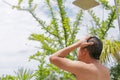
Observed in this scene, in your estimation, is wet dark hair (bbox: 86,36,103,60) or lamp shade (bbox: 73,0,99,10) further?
lamp shade (bbox: 73,0,99,10)

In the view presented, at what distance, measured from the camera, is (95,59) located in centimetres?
304

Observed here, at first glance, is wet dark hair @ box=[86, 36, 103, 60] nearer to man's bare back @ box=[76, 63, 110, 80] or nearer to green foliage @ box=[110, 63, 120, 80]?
man's bare back @ box=[76, 63, 110, 80]

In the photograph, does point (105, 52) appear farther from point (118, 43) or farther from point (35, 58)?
point (35, 58)

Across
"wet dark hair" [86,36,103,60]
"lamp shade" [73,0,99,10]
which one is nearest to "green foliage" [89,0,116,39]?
"lamp shade" [73,0,99,10]

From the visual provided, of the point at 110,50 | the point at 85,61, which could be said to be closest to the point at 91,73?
the point at 85,61

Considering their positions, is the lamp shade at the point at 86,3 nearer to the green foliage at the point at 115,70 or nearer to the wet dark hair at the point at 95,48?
the wet dark hair at the point at 95,48

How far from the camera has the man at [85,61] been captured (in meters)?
2.90

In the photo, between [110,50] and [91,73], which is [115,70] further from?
[91,73]

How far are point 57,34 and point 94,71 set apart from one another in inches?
450

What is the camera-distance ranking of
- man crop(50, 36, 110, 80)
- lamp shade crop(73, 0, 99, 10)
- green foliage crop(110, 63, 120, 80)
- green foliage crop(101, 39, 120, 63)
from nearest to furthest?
1. man crop(50, 36, 110, 80)
2. lamp shade crop(73, 0, 99, 10)
3. green foliage crop(101, 39, 120, 63)
4. green foliage crop(110, 63, 120, 80)

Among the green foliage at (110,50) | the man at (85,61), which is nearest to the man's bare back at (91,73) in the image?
the man at (85,61)

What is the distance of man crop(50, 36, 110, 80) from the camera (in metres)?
2.90

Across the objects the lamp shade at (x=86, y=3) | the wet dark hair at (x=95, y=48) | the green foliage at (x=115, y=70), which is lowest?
the green foliage at (x=115, y=70)

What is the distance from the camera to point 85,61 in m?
3.01
